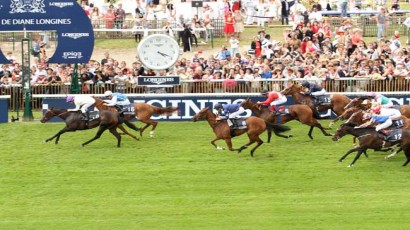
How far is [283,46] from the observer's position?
37094mm

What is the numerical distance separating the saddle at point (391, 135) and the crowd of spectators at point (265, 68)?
6.27m

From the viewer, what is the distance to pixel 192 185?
84.2 ft

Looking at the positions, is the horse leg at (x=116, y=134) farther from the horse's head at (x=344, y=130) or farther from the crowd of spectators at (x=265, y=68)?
the horse's head at (x=344, y=130)

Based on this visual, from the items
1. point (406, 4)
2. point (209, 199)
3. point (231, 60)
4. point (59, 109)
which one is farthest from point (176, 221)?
point (406, 4)

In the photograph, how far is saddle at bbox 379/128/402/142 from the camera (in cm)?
2670

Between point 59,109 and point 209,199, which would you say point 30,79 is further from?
point 209,199

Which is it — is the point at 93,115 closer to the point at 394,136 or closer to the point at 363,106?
the point at 363,106

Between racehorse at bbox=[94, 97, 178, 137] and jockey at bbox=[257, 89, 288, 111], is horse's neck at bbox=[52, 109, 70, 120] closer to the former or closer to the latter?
racehorse at bbox=[94, 97, 178, 137]

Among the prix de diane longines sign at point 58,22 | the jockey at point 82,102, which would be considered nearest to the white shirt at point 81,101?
the jockey at point 82,102

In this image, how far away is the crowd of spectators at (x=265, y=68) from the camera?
33250 millimetres

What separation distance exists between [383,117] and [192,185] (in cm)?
479

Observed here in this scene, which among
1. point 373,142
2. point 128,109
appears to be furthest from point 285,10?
point 373,142

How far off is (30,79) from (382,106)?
10307mm

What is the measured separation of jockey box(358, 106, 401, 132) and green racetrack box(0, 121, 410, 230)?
0.88m
